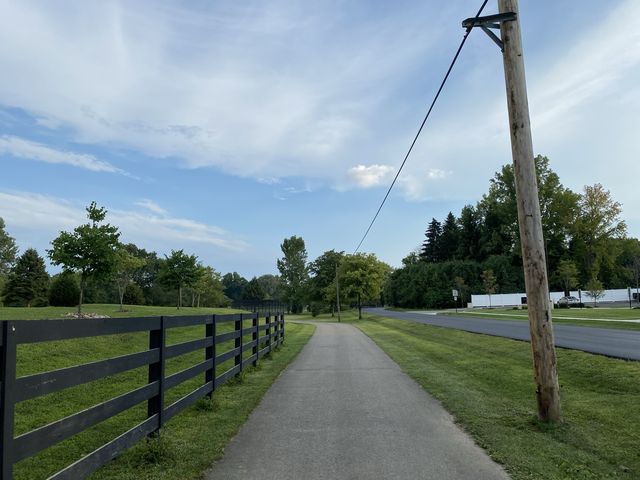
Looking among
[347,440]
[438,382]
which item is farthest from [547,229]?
[347,440]

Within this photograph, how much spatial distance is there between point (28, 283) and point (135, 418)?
60428mm

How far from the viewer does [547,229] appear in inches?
2835

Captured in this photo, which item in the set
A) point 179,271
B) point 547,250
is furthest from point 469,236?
point 179,271

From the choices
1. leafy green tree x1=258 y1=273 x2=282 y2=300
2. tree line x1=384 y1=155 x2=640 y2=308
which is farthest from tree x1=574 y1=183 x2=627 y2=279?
leafy green tree x1=258 y1=273 x2=282 y2=300

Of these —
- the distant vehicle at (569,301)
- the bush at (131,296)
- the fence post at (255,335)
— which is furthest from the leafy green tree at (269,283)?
the fence post at (255,335)

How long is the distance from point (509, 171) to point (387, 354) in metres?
70.3

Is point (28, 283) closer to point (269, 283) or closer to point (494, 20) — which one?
point (494, 20)

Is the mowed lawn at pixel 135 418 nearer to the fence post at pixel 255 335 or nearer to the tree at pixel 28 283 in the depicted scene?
the fence post at pixel 255 335

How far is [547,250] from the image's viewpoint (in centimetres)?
7294

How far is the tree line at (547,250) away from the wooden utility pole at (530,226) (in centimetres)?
5626

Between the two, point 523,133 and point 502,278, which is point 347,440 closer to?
point 523,133

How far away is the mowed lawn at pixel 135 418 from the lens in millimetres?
4406

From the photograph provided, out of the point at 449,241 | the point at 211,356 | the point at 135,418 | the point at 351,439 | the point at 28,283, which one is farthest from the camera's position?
the point at 449,241

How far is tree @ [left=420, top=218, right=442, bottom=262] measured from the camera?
97312 mm
